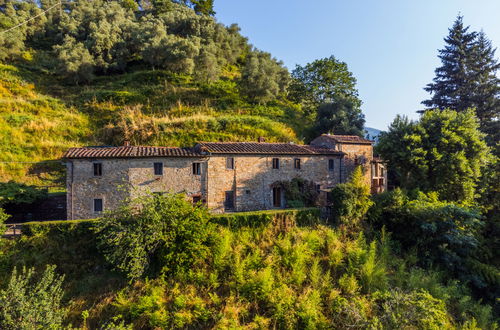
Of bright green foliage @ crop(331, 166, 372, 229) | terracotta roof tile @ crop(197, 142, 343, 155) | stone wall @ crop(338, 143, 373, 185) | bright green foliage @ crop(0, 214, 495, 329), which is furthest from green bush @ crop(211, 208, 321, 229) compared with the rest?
stone wall @ crop(338, 143, 373, 185)

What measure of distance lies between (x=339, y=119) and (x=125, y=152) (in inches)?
997

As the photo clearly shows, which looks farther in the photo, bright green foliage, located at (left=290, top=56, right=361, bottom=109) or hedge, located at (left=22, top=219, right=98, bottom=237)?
bright green foliage, located at (left=290, top=56, right=361, bottom=109)

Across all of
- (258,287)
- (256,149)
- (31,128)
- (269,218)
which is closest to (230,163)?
(256,149)

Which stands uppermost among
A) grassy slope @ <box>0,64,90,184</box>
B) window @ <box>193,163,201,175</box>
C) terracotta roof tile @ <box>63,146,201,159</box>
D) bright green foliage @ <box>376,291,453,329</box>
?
grassy slope @ <box>0,64,90,184</box>

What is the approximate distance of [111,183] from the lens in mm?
17234

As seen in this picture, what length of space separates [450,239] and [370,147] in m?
11.2

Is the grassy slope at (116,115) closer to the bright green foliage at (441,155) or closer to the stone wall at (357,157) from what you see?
the stone wall at (357,157)

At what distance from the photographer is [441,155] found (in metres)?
19.0

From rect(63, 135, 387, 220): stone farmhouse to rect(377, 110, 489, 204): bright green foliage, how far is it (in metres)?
3.64

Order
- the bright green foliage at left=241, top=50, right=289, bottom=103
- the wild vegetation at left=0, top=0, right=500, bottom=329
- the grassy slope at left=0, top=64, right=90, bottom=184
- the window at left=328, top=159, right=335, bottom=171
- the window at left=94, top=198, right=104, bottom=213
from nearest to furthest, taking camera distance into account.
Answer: the wild vegetation at left=0, top=0, right=500, bottom=329 < the window at left=94, top=198, right=104, bottom=213 < the window at left=328, top=159, right=335, bottom=171 < the grassy slope at left=0, top=64, right=90, bottom=184 < the bright green foliage at left=241, top=50, right=289, bottom=103

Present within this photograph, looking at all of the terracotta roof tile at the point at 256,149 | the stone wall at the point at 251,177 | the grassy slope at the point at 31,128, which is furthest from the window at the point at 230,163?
the grassy slope at the point at 31,128

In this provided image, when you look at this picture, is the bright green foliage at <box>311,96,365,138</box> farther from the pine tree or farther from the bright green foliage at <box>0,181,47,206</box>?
the bright green foliage at <box>0,181,47,206</box>

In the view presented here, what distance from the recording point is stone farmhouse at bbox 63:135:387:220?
16984mm

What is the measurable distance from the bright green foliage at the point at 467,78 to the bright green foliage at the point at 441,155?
13803 millimetres
